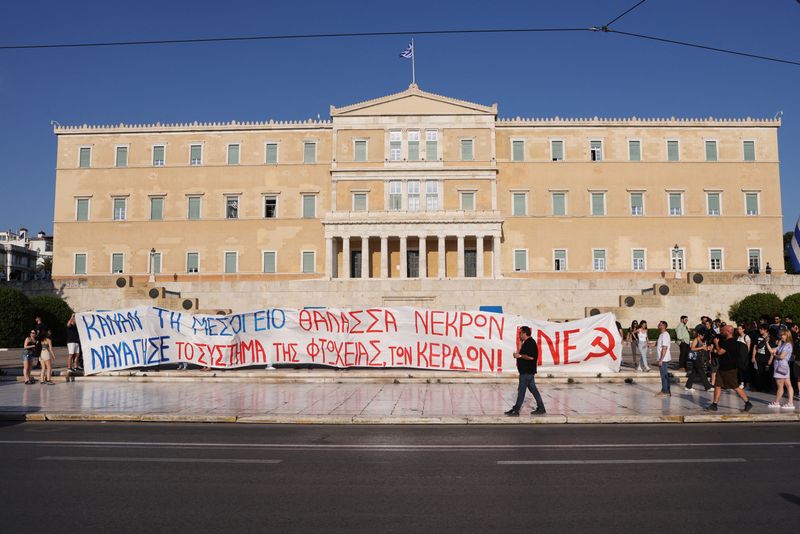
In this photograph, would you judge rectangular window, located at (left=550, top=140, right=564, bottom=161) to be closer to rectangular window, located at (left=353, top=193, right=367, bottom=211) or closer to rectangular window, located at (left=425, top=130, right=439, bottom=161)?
rectangular window, located at (left=425, top=130, right=439, bottom=161)

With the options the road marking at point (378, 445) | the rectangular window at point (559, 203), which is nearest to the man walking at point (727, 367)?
the road marking at point (378, 445)

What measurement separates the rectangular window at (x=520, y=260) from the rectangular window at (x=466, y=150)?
28.6ft

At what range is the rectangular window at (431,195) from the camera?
177ft

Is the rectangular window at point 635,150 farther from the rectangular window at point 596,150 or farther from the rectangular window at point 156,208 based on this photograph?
the rectangular window at point 156,208

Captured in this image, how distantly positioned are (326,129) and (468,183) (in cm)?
1295

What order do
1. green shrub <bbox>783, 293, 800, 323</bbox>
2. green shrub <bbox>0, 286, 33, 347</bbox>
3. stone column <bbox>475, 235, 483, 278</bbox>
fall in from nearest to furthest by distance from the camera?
1. green shrub <bbox>0, 286, 33, 347</bbox>
2. green shrub <bbox>783, 293, 800, 323</bbox>
3. stone column <bbox>475, 235, 483, 278</bbox>

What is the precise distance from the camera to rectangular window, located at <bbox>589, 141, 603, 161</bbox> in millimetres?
55094

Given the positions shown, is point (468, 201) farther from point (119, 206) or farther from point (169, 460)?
point (169, 460)

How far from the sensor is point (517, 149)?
55.1m

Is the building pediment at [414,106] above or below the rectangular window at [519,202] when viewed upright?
→ above

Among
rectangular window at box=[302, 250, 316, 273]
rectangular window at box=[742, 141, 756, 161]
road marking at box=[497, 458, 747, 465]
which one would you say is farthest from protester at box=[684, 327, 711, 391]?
rectangular window at box=[742, 141, 756, 161]

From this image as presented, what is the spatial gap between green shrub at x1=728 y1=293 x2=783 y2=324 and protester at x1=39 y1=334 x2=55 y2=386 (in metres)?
34.5

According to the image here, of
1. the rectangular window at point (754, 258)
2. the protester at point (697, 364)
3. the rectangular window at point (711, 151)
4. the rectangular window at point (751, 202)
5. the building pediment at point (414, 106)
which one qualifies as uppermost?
the building pediment at point (414, 106)

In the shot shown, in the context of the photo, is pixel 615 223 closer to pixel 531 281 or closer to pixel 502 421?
pixel 531 281
